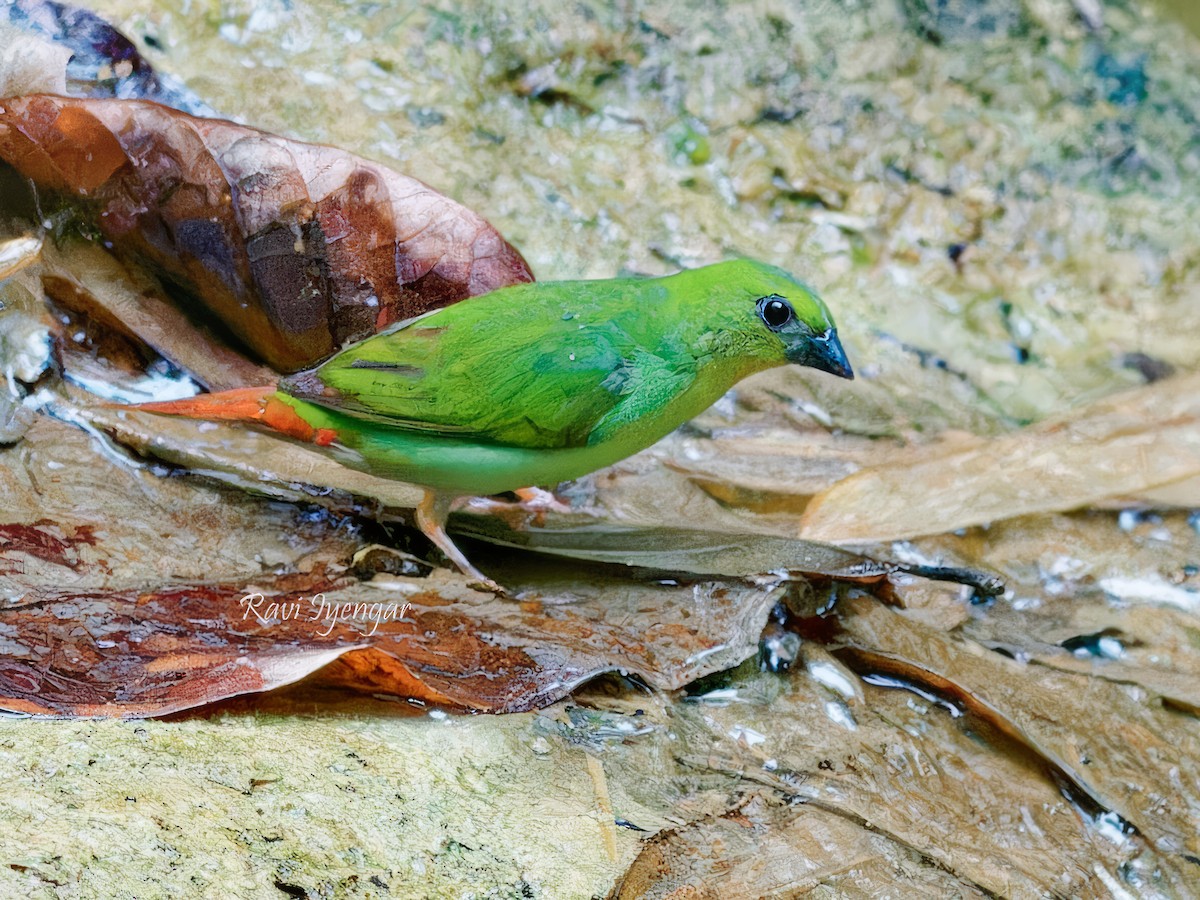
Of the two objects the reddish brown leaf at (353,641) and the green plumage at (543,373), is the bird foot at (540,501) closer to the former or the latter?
the green plumage at (543,373)

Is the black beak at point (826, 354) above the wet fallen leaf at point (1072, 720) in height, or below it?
above

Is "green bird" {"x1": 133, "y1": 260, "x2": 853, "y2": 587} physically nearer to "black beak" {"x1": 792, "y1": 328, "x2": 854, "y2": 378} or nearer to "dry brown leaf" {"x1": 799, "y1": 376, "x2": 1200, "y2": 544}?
"black beak" {"x1": 792, "y1": 328, "x2": 854, "y2": 378}

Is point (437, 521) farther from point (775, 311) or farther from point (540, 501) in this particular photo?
point (775, 311)

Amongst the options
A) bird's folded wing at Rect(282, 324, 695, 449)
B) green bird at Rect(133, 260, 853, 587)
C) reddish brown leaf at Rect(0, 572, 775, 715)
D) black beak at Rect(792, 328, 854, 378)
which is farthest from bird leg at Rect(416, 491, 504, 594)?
black beak at Rect(792, 328, 854, 378)

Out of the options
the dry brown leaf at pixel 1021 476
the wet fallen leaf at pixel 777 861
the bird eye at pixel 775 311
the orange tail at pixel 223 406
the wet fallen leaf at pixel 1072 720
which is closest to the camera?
the wet fallen leaf at pixel 777 861

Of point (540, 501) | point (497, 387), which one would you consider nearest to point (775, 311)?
point (497, 387)

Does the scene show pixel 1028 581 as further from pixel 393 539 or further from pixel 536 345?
pixel 393 539

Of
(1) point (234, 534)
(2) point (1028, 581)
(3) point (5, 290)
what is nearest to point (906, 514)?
(2) point (1028, 581)

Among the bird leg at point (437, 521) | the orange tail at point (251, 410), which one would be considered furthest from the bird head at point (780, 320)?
the orange tail at point (251, 410)
